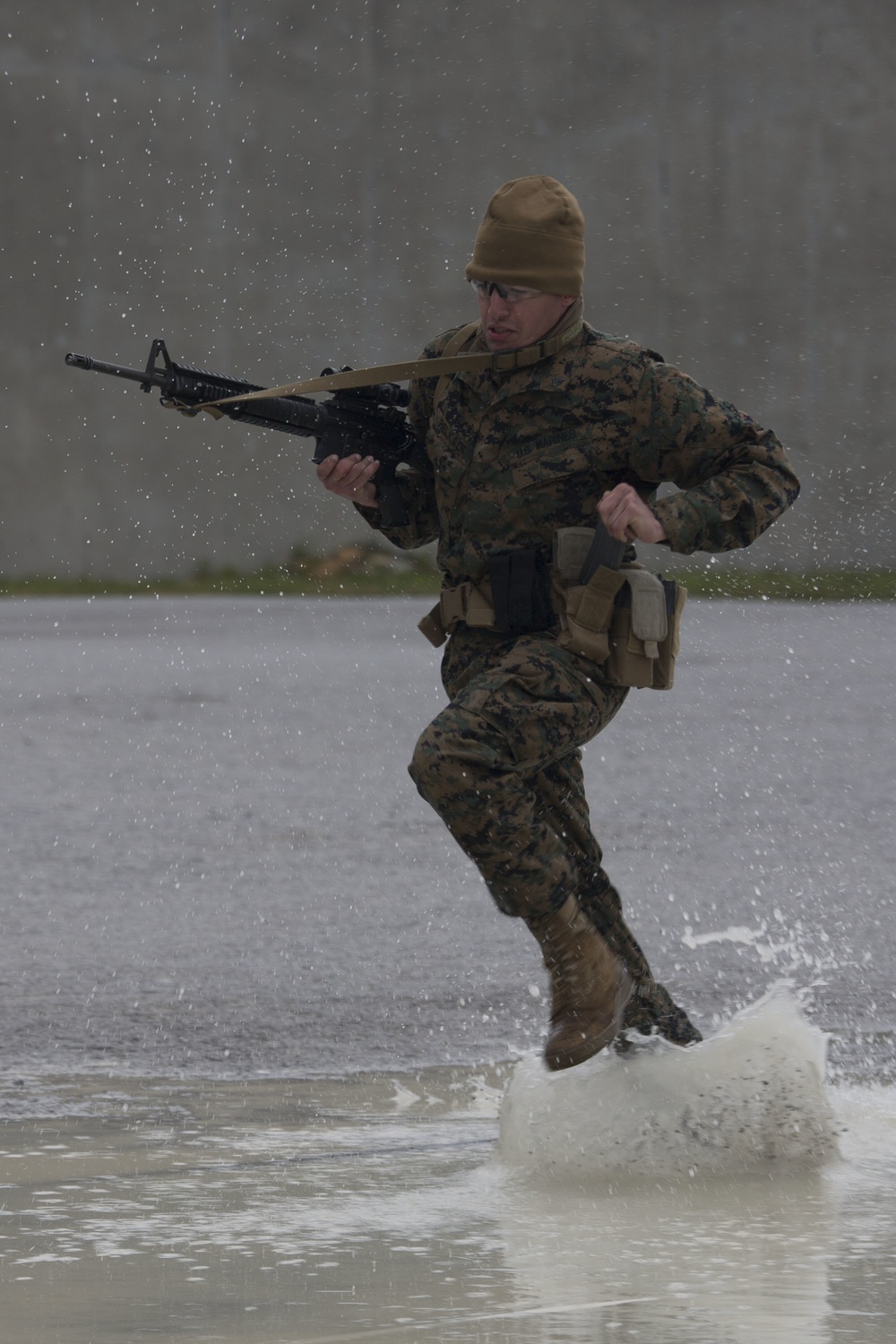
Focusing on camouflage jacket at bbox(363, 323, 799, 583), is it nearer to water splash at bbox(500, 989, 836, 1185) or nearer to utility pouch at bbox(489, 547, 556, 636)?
utility pouch at bbox(489, 547, 556, 636)

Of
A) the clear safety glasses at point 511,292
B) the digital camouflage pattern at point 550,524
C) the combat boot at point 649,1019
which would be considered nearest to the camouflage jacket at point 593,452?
the digital camouflage pattern at point 550,524

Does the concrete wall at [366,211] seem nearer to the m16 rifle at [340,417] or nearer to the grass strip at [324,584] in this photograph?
the grass strip at [324,584]

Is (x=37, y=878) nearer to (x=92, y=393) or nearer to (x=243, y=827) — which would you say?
(x=243, y=827)

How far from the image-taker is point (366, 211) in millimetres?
22844

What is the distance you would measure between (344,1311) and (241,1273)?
248 millimetres

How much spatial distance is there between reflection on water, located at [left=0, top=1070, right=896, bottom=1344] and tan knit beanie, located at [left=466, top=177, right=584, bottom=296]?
1.45m

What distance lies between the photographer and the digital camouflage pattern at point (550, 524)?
374 centimetres

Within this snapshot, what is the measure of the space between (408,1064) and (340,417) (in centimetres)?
130

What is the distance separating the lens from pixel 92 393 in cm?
2295

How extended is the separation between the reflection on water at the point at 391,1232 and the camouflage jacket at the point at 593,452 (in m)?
1.02

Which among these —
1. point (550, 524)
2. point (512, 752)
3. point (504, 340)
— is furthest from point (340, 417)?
point (512, 752)

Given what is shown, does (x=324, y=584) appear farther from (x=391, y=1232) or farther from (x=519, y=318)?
(x=391, y=1232)

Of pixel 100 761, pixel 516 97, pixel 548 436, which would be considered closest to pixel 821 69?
pixel 516 97

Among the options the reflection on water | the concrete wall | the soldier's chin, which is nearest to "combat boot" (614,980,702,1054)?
the reflection on water
